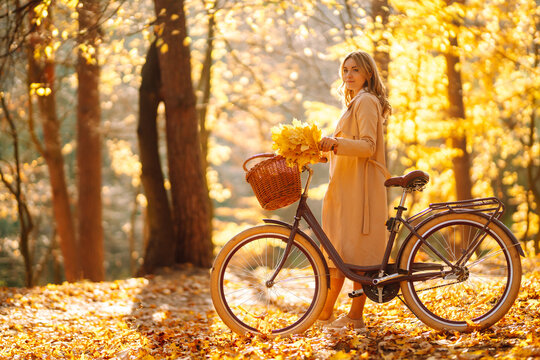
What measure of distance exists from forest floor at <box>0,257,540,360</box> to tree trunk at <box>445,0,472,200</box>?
2.71m

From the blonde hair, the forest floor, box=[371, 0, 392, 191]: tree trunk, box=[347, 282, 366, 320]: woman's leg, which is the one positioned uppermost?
box=[371, 0, 392, 191]: tree trunk

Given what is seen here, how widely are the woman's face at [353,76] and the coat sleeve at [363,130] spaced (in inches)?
7.9

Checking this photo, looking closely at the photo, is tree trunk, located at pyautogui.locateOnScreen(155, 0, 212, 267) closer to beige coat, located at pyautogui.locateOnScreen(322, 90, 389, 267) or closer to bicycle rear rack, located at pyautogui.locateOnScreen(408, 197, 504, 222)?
beige coat, located at pyautogui.locateOnScreen(322, 90, 389, 267)

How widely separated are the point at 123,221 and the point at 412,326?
71.1 ft

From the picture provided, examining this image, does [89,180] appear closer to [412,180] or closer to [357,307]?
[357,307]

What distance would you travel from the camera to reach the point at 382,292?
13.2 ft

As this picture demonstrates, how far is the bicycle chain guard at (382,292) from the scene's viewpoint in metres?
4.00

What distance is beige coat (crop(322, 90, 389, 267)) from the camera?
4.15 metres

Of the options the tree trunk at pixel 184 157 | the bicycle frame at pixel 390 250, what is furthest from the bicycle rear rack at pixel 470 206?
the tree trunk at pixel 184 157

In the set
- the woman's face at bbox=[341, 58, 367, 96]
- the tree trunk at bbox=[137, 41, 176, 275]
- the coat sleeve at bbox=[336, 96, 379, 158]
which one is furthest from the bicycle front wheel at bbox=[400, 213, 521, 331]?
the tree trunk at bbox=[137, 41, 176, 275]

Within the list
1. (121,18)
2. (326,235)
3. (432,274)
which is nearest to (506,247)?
(432,274)

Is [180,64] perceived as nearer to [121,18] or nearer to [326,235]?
[121,18]

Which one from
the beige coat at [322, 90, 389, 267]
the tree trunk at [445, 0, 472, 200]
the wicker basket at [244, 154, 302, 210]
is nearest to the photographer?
the wicker basket at [244, 154, 302, 210]

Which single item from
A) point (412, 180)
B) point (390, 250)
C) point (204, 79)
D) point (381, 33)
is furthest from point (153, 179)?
point (412, 180)
